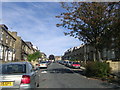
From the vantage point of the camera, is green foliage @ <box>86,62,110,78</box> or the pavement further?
green foliage @ <box>86,62,110,78</box>

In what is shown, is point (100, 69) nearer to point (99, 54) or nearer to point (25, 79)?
point (99, 54)

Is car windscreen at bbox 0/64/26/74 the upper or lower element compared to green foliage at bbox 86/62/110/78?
upper

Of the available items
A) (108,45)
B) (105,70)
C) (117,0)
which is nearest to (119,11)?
(117,0)

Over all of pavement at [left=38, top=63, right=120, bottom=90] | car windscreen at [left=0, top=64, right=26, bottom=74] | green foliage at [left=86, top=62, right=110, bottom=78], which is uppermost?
car windscreen at [left=0, top=64, right=26, bottom=74]

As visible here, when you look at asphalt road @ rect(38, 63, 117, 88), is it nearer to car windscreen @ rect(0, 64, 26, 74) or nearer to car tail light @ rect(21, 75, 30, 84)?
car windscreen @ rect(0, 64, 26, 74)

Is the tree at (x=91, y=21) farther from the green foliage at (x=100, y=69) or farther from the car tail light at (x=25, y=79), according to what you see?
the car tail light at (x=25, y=79)

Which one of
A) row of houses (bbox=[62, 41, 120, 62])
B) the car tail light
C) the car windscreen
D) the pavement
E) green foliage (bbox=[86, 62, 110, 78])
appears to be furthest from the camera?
row of houses (bbox=[62, 41, 120, 62])

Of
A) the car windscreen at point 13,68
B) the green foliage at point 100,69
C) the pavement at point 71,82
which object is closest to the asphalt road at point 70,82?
the pavement at point 71,82

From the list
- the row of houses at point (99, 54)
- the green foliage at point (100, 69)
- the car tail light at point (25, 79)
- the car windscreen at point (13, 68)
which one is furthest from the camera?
the row of houses at point (99, 54)

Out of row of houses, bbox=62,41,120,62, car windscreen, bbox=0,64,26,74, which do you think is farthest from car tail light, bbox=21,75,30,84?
row of houses, bbox=62,41,120,62

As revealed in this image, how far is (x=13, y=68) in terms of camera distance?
714 centimetres

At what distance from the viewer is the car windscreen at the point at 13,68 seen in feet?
22.6

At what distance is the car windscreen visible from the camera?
6895 millimetres

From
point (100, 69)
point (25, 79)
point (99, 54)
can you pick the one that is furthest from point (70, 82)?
point (99, 54)
